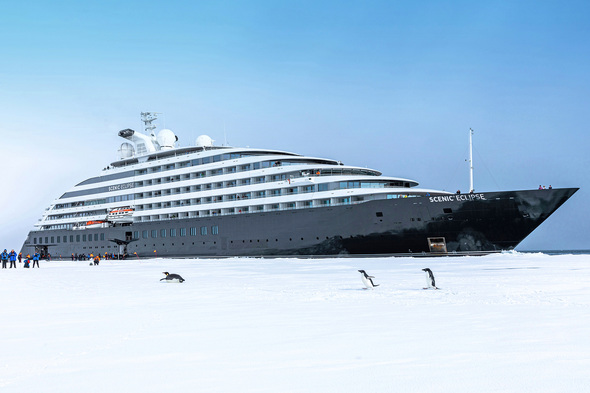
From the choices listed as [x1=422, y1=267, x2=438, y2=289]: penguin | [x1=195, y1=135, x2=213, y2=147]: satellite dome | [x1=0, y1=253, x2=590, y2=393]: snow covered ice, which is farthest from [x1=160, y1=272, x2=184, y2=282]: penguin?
[x1=195, y1=135, x2=213, y2=147]: satellite dome

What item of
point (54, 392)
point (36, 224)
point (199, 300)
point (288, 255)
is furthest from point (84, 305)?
point (36, 224)

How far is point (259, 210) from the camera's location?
2024 inches

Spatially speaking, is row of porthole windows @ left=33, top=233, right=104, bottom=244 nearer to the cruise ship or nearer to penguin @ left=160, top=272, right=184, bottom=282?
the cruise ship

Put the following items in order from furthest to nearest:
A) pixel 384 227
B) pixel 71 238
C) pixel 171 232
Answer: pixel 71 238
pixel 171 232
pixel 384 227

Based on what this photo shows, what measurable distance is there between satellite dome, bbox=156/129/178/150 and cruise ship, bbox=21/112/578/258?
0.44 ft

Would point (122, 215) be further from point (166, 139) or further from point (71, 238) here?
point (166, 139)

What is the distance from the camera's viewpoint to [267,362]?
20.6ft

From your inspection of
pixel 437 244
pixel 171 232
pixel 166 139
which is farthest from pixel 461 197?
pixel 166 139

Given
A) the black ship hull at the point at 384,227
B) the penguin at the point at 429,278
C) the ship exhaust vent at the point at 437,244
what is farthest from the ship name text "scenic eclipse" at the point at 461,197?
the penguin at the point at 429,278

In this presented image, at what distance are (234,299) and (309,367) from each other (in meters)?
7.87

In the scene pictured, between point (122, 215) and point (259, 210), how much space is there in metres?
21.9

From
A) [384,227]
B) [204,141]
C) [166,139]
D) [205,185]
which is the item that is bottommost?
[384,227]

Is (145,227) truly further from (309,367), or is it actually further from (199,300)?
(309,367)

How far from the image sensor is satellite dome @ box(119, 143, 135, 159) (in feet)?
226
